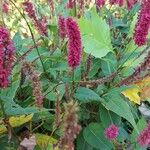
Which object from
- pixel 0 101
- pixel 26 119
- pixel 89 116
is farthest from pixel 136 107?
pixel 0 101

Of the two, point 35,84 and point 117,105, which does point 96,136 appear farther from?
point 35,84

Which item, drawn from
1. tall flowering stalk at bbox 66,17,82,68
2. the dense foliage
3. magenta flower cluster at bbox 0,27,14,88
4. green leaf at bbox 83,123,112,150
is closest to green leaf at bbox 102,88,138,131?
the dense foliage

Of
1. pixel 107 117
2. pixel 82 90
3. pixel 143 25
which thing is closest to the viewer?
pixel 143 25

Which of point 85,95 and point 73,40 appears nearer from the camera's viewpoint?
point 73,40

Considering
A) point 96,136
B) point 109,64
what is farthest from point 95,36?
point 96,136

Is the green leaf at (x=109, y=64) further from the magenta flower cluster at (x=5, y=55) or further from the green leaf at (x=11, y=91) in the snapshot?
the magenta flower cluster at (x=5, y=55)

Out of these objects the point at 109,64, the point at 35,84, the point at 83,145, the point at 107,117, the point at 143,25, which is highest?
the point at 143,25

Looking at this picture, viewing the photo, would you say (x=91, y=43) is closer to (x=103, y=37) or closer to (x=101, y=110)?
(x=103, y=37)
